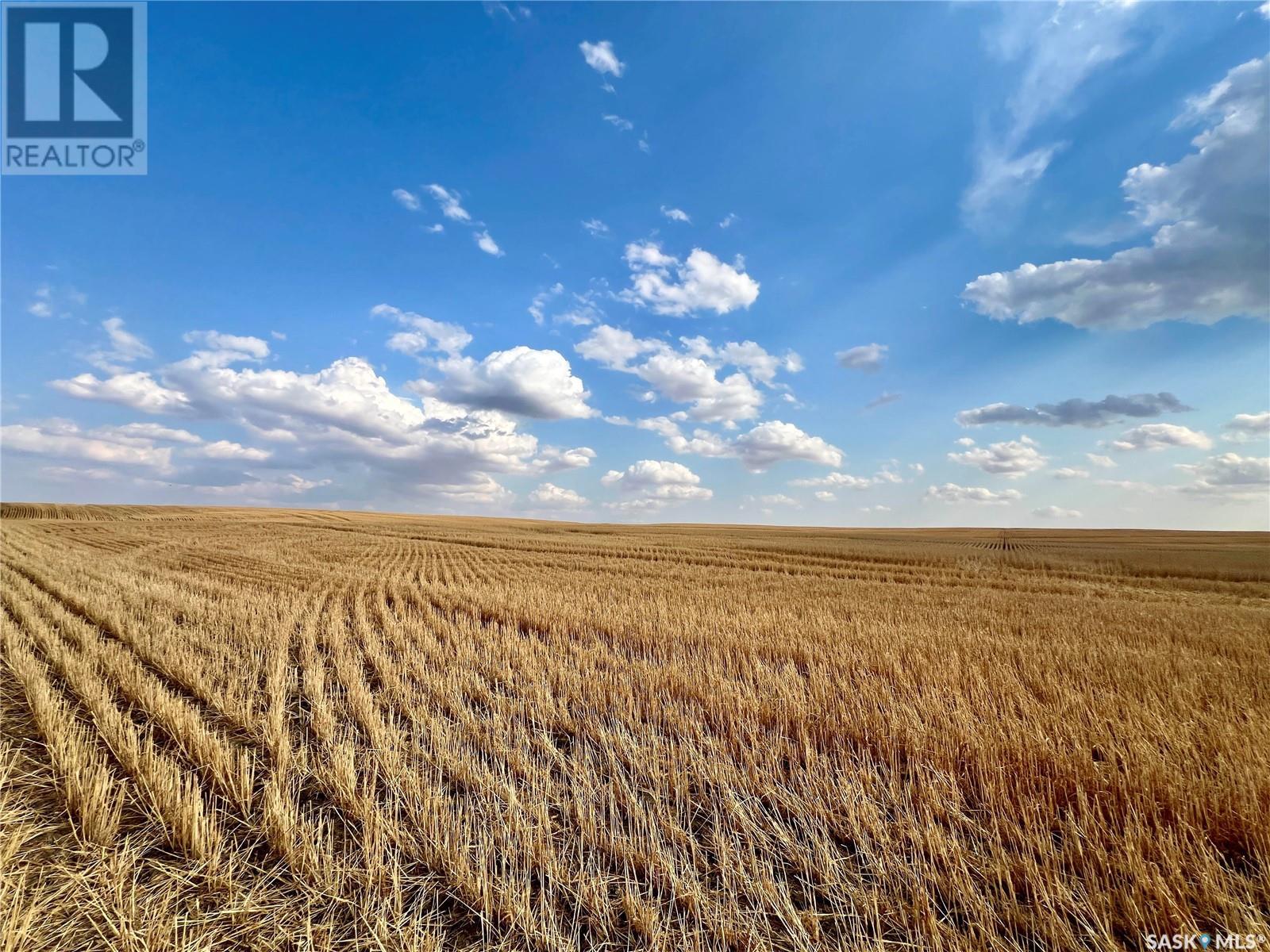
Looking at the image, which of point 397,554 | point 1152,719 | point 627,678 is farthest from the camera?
point 397,554

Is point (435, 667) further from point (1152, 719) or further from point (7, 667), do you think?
point (1152, 719)

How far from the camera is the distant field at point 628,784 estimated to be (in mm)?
2859

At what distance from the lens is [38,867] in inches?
128

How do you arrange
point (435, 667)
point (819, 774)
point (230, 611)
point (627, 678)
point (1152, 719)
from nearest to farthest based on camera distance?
point (819, 774)
point (1152, 719)
point (627, 678)
point (435, 667)
point (230, 611)

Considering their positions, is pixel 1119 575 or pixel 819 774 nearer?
pixel 819 774

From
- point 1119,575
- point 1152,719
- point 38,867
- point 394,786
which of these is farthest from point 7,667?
point 1119,575

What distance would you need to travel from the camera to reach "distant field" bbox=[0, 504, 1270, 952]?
2.86 meters

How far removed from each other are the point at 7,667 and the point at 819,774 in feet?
33.7

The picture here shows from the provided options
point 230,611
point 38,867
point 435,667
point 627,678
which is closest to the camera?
point 38,867

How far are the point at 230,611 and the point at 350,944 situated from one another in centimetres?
959

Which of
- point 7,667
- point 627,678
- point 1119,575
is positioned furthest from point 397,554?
point 1119,575

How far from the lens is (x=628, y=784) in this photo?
13.6ft

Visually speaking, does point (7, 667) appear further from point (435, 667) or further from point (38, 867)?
point (38, 867)

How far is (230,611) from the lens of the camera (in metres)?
10.1
